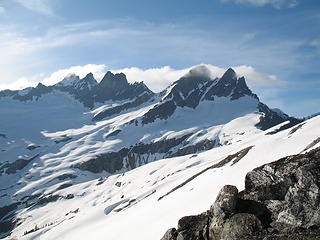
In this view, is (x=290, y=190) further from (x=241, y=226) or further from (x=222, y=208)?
(x=222, y=208)

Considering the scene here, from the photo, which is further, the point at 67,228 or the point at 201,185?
the point at 67,228

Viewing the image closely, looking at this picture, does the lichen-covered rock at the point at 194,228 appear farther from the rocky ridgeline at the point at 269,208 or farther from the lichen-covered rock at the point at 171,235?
the lichen-covered rock at the point at 171,235

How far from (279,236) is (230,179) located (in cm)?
3187

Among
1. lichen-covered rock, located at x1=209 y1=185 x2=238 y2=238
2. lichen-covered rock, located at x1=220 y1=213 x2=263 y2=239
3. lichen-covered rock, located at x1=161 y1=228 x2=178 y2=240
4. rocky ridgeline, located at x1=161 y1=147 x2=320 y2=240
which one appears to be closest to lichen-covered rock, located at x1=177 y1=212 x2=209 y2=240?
rocky ridgeline, located at x1=161 y1=147 x2=320 y2=240

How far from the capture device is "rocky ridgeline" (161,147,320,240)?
2247cm

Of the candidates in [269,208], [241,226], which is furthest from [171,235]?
[269,208]

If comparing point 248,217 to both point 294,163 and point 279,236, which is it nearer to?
point 279,236

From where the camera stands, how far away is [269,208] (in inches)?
966

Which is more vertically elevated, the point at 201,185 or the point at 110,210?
the point at 201,185

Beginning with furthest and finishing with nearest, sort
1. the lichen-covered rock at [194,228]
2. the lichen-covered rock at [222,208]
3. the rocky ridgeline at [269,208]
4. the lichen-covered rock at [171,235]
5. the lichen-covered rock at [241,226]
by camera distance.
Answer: the lichen-covered rock at [171,235] → the lichen-covered rock at [194,228] → the lichen-covered rock at [222,208] → the lichen-covered rock at [241,226] → the rocky ridgeline at [269,208]

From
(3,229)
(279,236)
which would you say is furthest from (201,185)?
(3,229)

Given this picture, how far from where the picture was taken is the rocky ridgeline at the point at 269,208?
885 inches

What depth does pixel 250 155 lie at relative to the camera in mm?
66625

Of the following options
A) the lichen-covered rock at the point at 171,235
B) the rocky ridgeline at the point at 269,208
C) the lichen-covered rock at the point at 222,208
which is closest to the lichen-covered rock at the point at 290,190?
the rocky ridgeline at the point at 269,208
